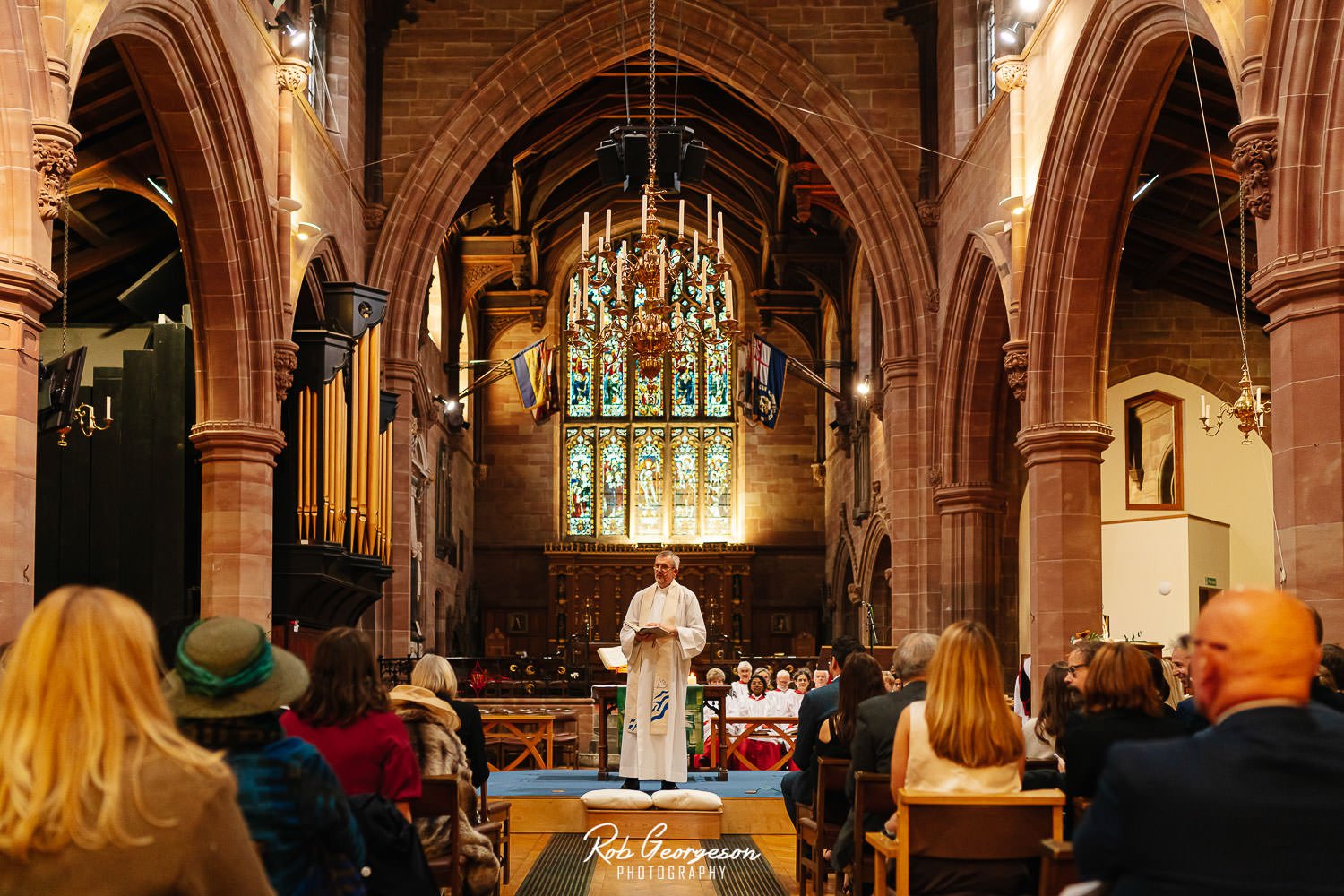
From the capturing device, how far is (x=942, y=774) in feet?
14.7

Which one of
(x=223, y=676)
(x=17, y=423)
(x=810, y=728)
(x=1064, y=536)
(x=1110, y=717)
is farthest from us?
(x=1064, y=536)

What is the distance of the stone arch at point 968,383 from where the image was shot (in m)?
15.8

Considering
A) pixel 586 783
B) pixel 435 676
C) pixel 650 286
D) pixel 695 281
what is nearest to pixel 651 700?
pixel 586 783

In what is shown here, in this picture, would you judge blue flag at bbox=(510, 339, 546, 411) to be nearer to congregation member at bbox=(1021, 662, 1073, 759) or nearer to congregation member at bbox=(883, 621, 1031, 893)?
congregation member at bbox=(1021, 662, 1073, 759)

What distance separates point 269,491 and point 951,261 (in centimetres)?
747

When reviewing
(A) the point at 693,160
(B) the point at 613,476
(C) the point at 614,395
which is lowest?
(B) the point at 613,476

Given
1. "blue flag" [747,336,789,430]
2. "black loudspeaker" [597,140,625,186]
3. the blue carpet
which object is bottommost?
the blue carpet

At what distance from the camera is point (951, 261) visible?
16.2 metres

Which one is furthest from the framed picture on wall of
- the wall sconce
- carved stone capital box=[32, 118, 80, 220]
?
carved stone capital box=[32, 118, 80, 220]

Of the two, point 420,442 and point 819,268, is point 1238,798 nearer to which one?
point 420,442

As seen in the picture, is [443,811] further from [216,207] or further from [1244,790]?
[216,207]

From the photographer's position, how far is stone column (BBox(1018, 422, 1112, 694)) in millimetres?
12539

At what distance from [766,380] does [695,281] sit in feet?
27.2

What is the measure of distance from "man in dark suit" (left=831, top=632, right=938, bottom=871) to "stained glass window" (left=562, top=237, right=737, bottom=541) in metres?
24.2
